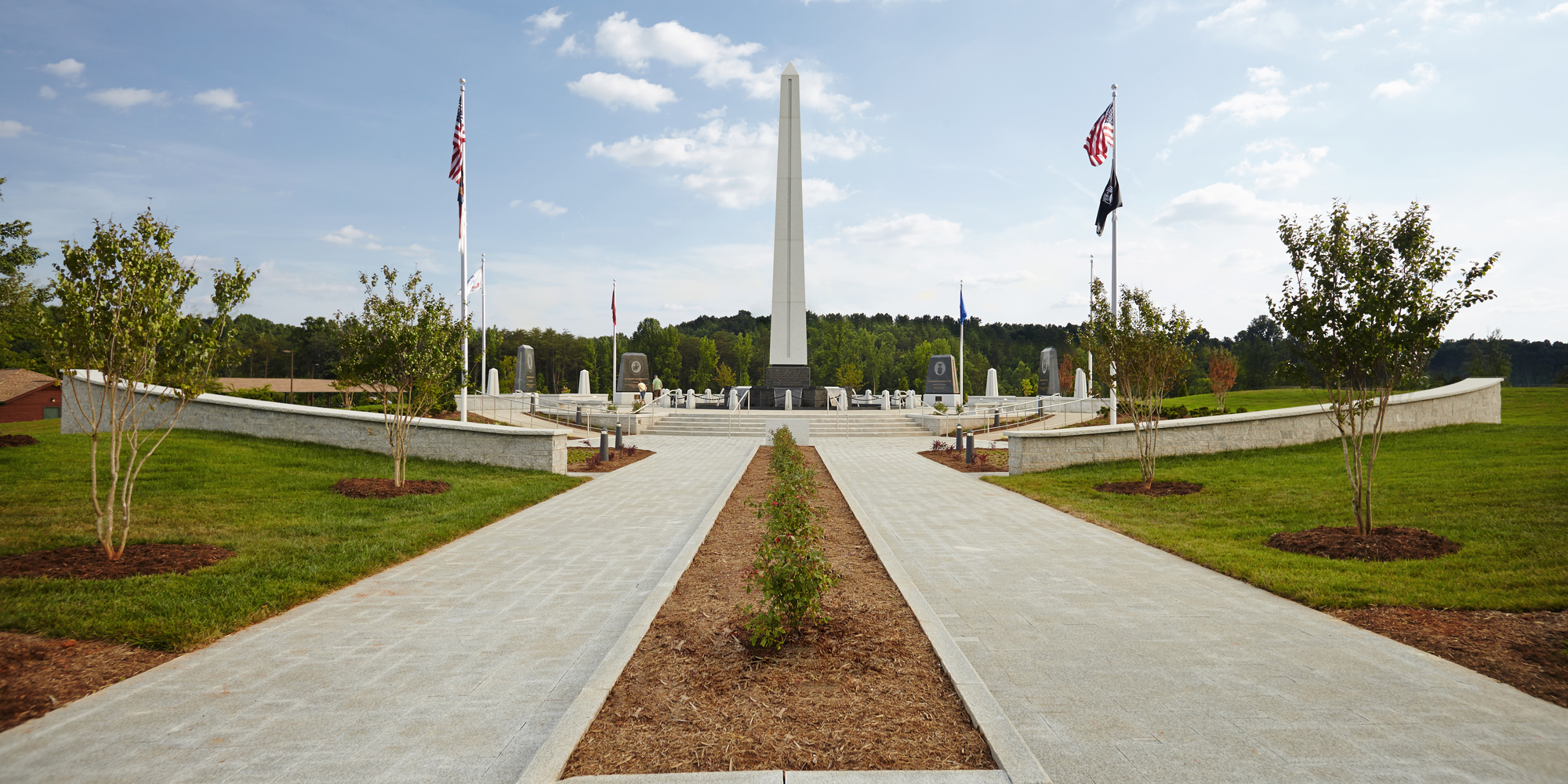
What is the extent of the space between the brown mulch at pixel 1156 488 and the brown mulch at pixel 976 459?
3.36 metres

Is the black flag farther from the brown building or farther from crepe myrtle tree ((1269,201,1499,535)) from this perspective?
the brown building

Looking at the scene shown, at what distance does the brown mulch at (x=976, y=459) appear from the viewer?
16.5 meters

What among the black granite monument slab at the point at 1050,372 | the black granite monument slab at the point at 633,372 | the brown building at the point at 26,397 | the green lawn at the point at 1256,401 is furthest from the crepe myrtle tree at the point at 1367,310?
the brown building at the point at 26,397

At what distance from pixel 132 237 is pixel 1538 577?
12.9 m

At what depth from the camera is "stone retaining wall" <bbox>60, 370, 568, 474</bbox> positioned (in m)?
14.8

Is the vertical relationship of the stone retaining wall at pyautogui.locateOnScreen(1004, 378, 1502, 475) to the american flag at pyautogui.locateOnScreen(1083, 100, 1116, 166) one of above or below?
below

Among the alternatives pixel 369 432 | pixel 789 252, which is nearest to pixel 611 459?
pixel 369 432

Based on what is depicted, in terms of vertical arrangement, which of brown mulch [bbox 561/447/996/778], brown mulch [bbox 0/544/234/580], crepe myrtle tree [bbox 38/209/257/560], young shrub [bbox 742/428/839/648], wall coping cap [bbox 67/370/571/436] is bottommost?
brown mulch [bbox 561/447/996/778]

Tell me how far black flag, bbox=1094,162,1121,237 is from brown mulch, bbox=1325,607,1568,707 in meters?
15.0

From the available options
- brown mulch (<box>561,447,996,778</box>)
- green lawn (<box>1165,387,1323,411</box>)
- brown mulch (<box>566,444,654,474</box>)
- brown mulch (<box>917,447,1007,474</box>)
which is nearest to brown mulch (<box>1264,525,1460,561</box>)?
brown mulch (<box>561,447,996,778</box>)

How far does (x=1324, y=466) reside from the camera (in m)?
13.4

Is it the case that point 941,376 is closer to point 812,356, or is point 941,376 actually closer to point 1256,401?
point 1256,401

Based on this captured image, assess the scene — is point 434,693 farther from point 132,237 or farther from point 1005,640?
point 132,237

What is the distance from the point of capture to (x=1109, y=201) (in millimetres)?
18750
